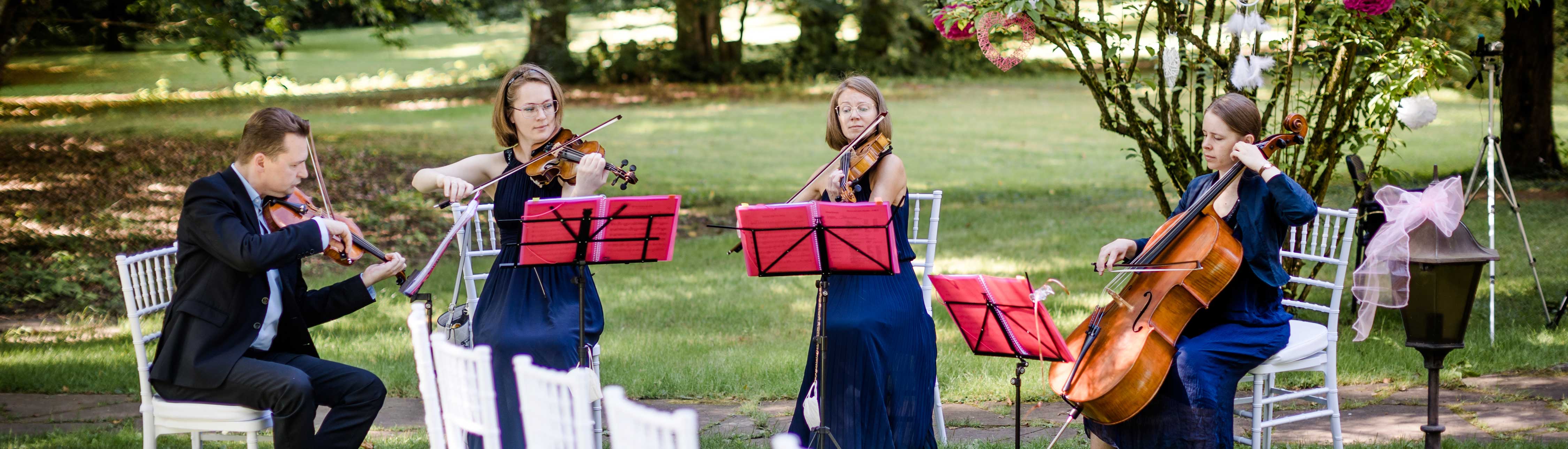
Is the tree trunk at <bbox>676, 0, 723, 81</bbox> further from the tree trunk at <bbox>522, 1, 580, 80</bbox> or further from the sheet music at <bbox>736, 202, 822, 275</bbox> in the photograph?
the sheet music at <bbox>736, 202, 822, 275</bbox>

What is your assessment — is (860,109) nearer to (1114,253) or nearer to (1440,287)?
(1114,253)

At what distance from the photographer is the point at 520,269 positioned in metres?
4.06

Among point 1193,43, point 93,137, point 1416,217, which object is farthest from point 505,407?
point 93,137

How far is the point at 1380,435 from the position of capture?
450cm

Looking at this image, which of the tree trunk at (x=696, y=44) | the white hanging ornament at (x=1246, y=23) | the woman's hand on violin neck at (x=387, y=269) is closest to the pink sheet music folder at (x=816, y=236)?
the woman's hand on violin neck at (x=387, y=269)

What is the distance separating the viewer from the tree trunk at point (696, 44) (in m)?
24.0

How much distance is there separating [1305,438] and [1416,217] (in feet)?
3.77

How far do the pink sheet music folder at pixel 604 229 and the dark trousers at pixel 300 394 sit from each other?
0.65 m

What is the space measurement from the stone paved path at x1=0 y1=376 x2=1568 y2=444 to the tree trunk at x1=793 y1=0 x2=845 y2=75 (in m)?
20.1

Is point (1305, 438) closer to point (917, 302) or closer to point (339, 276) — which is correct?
point (917, 302)

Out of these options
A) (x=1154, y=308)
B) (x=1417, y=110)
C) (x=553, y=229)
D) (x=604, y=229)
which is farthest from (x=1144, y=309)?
(x=1417, y=110)

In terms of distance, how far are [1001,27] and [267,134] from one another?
3224 mm

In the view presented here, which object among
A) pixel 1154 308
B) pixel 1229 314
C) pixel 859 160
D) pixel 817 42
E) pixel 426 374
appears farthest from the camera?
pixel 817 42

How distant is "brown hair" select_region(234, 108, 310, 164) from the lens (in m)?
3.51
